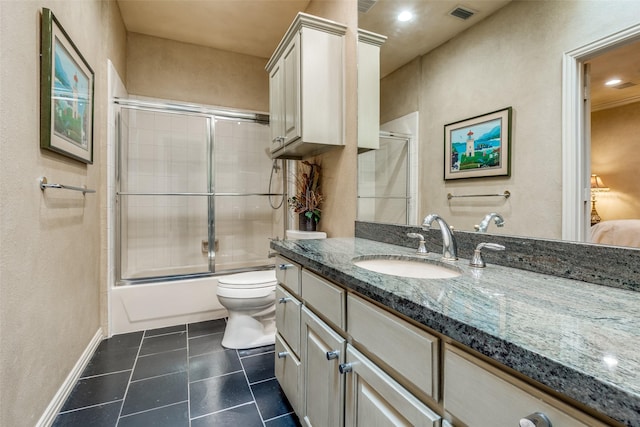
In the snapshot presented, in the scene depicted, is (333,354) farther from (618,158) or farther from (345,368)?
(618,158)

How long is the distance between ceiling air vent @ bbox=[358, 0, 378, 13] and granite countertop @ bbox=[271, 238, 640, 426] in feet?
5.06

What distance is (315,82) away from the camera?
1.91 metres

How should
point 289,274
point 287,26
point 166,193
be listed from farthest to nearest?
1. point 166,193
2. point 287,26
3. point 289,274

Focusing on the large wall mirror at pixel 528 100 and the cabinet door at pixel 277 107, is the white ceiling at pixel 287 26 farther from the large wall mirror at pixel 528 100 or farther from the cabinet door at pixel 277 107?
the cabinet door at pixel 277 107

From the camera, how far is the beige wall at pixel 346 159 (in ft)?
6.29

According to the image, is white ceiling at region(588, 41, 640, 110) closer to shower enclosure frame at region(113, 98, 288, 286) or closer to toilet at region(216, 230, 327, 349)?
toilet at region(216, 230, 327, 349)

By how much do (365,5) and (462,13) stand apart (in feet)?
2.39

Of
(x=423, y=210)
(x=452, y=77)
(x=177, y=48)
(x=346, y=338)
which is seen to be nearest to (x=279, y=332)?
(x=346, y=338)

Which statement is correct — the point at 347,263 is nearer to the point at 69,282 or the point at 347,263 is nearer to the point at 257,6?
the point at 69,282

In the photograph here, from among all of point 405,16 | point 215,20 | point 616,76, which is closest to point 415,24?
point 405,16

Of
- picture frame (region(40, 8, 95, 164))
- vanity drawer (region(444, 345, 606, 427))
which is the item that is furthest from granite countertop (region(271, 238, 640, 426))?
picture frame (region(40, 8, 95, 164))

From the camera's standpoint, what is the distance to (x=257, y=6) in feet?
8.52

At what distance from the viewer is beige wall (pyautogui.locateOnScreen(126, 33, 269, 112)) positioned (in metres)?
3.05

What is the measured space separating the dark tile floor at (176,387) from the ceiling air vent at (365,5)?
2.18 meters
